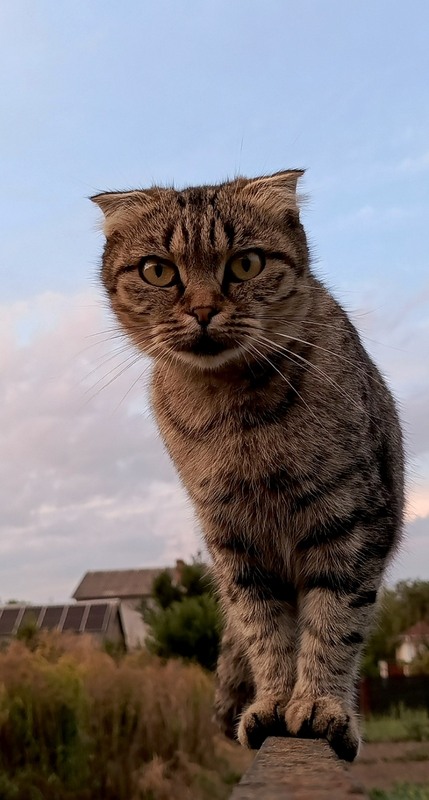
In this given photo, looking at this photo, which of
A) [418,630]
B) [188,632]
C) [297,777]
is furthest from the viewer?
[418,630]

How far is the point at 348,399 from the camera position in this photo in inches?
75.8

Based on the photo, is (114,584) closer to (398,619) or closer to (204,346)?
(398,619)

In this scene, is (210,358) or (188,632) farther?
(188,632)

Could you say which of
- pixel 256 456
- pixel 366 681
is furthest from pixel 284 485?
pixel 366 681

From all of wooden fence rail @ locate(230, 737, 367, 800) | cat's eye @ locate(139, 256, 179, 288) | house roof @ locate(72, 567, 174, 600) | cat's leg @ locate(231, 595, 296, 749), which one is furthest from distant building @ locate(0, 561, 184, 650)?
wooden fence rail @ locate(230, 737, 367, 800)

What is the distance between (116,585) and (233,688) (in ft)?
47.7

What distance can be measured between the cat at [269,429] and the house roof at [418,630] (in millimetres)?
14221

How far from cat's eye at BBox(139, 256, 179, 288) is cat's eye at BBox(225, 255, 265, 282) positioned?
135 mm

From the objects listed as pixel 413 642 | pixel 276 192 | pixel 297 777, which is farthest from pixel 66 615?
pixel 413 642

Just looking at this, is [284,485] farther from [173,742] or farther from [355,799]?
[173,742]

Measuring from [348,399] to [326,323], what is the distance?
0.24 metres

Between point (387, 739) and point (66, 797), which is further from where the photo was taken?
point (387, 739)

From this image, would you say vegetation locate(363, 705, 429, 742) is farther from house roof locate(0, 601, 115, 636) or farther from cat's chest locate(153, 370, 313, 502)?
Result: cat's chest locate(153, 370, 313, 502)

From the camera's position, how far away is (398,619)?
1341 cm
